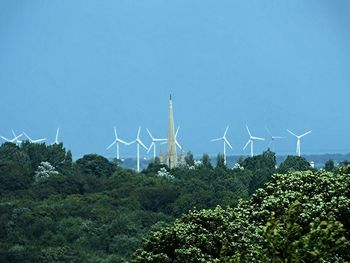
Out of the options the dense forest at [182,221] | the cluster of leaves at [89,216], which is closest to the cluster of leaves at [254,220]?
the dense forest at [182,221]

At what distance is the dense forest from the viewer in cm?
4381

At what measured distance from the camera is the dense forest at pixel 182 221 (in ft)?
A: 144

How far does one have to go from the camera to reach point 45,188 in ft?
643

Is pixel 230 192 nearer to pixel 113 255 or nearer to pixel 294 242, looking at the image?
pixel 113 255

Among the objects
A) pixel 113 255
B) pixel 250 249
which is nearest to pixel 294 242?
pixel 250 249

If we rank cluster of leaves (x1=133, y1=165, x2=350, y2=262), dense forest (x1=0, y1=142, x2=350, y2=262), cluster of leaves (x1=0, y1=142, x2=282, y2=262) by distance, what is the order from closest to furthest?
dense forest (x1=0, y1=142, x2=350, y2=262) < cluster of leaves (x1=133, y1=165, x2=350, y2=262) < cluster of leaves (x1=0, y1=142, x2=282, y2=262)

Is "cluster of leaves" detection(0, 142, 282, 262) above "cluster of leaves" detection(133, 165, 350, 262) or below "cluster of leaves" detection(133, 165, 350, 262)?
above

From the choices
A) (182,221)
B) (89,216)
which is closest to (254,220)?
(182,221)

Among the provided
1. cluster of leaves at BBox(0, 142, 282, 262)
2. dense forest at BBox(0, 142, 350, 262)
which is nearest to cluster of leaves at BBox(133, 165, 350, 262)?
dense forest at BBox(0, 142, 350, 262)

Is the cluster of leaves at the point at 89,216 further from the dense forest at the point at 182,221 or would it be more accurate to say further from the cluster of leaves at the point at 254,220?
the cluster of leaves at the point at 254,220

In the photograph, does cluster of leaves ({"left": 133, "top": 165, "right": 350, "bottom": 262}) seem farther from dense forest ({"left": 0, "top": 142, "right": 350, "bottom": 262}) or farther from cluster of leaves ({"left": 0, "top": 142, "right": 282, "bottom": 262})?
cluster of leaves ({"left": 0, "top": 142, "right": 282, "bottom": 262})

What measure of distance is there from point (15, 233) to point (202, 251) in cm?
10319

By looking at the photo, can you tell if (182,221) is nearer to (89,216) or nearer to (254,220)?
(254,220)

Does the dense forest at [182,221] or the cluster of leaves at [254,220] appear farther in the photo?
the cluster of leaves at [254,220]
